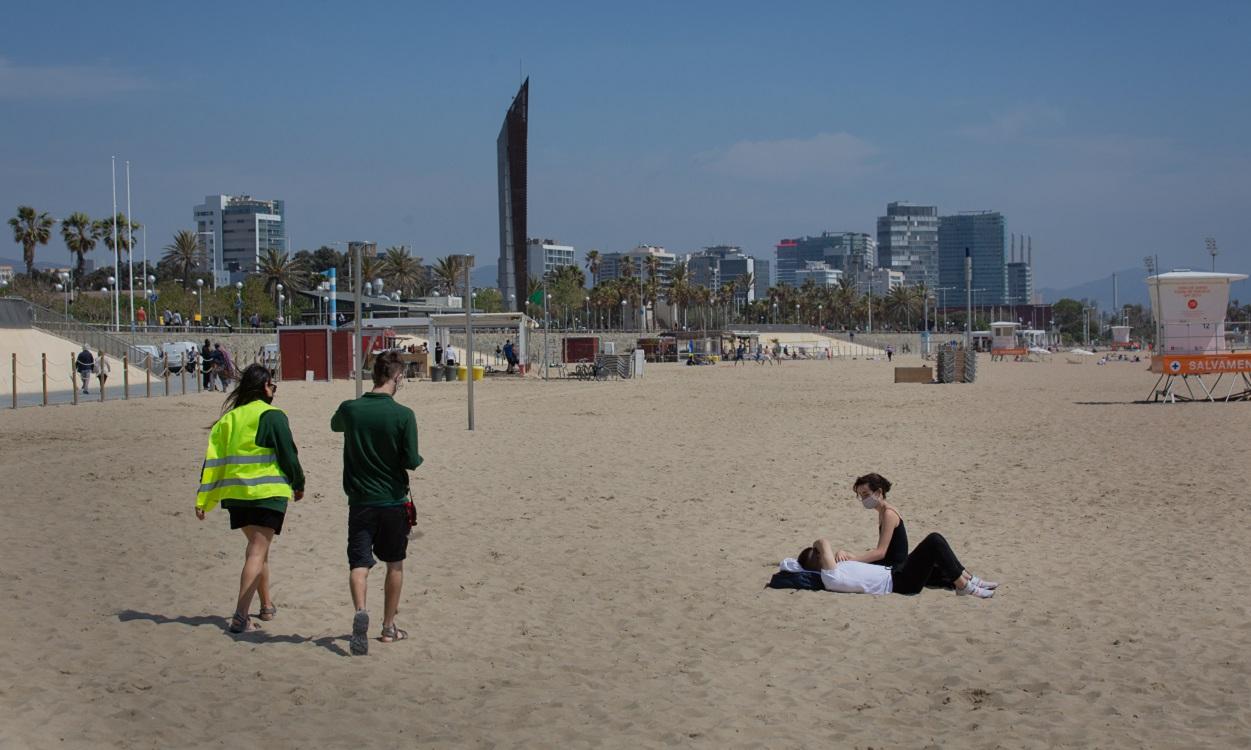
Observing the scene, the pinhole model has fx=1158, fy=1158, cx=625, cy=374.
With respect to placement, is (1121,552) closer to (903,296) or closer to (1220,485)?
(1220,485)

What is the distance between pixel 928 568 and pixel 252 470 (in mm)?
4296

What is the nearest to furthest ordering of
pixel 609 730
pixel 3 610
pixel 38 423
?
pixel 609 730, pixel 3 610, pixel 38 423

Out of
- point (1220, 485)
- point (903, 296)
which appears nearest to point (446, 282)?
point (903, 296)

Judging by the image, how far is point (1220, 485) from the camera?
12.3 m

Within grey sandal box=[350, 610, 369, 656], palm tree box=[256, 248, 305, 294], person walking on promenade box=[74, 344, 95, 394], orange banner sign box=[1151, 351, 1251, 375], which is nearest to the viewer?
grey sandal box=[350, 610, 369, 656]

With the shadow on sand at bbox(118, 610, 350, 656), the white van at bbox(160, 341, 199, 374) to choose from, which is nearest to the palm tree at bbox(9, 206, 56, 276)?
the white van at bbox(160, 341, 199, 374)

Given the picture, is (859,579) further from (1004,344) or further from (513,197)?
(1004,344)

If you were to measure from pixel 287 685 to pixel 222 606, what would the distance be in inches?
74.4

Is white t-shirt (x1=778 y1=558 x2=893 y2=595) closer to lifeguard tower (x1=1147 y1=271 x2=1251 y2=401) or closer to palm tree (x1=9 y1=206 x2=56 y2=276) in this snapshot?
lifeguard tower (x1=1147 y1=271 x2=1251 y2=401)

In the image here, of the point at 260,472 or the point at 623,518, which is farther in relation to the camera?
the point at 623,518

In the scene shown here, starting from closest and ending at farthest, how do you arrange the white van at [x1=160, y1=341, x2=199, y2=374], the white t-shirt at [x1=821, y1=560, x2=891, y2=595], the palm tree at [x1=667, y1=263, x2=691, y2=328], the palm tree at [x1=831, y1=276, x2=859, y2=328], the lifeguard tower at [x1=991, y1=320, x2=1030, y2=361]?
the white t-shirt at [x1=821, y1=560, x2=891, y2=595], the white van at [x1=160, y1=341, x2=199, y2=374], the lifeguard tower at [x1=991, y1=320, x2=1030, y2=361], the palm tree at [x1=667, y1=263, x2=691, y2=328], the palm tree at [x1=831, y1=276, x2=859, y2=328]

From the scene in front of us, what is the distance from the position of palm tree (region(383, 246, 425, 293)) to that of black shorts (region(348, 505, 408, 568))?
117356 millimetres

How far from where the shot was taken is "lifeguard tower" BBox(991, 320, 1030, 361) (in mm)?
80750

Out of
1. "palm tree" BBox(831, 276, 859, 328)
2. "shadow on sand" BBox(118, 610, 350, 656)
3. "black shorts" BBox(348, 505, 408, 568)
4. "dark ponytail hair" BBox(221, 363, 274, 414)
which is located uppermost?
"palm tree" BBox(831, 276, 859, 328)
